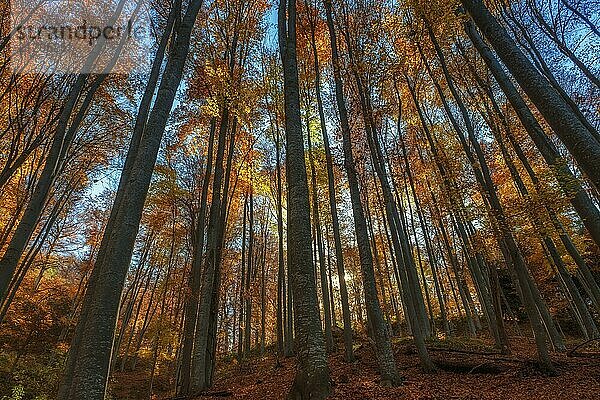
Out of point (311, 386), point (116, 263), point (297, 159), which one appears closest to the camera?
point (116, 263)

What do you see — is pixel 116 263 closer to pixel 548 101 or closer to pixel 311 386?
pixel 311 386

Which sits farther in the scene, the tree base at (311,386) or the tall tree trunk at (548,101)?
the tree base at (311,386)

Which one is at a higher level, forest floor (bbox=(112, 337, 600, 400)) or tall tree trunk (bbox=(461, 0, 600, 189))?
tall tree trunk (bbox=(461, 0, 600, 189))

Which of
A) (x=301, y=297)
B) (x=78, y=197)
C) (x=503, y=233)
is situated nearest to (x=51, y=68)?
(x=78, y=197)

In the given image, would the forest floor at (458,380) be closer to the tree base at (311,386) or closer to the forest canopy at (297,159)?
the forest canopy at (297,159)

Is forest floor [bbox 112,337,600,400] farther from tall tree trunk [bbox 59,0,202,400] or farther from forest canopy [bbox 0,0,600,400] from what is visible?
tall tree trunk [bbox 59,0,202,400]

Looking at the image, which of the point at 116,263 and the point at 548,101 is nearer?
the point at 116,263

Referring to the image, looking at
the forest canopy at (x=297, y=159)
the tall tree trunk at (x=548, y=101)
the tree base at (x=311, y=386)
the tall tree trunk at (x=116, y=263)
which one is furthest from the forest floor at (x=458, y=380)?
the tall tree trunk at (x=548, y=101)

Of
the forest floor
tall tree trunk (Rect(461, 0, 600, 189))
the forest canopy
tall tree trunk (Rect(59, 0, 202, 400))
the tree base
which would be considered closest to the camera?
tall tree trunk (Rect(59, 0, 202, 400))

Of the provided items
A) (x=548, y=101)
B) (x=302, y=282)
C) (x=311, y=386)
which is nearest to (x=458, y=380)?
(x=311, y=386)

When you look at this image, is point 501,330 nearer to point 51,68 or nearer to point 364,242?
point 364,242

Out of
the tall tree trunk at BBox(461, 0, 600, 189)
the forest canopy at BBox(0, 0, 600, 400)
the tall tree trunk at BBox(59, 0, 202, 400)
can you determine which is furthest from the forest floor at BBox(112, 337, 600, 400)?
the tall tree trunk at BBox(461, 0, 600, 189)

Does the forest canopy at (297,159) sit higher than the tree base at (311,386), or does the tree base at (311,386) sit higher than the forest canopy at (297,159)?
the forest canopy at (297,159)

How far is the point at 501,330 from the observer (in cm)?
889
